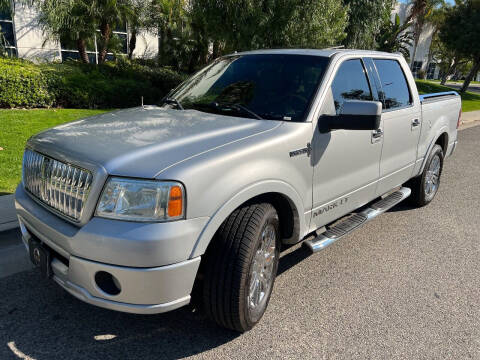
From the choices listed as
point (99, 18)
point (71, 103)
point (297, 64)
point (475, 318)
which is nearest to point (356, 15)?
point (99, 18)

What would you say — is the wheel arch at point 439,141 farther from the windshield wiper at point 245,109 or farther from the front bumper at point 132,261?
the front bumper at point 132,261

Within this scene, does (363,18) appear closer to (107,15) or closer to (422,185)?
(107,15)

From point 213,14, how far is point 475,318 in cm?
867

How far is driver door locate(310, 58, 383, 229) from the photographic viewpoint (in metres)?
3.20

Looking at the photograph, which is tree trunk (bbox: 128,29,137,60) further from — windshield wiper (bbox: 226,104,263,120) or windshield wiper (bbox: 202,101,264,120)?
windshield wiper (bbox: 226,104,263,120)

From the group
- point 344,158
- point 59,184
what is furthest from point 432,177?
point 59,184

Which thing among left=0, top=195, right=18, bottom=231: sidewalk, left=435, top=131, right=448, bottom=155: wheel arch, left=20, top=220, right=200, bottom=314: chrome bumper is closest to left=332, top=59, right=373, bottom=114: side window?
left=20, top=220, right=200, bottom=314: chrome bumper

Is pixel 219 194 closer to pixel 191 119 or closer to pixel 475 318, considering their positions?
pixel 191 119

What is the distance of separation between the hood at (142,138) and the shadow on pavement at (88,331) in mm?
1104

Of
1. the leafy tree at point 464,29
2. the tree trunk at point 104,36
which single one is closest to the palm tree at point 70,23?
the tree trunk at point 104,36

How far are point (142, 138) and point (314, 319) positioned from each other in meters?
1.78

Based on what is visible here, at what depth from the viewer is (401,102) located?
14.5 ft

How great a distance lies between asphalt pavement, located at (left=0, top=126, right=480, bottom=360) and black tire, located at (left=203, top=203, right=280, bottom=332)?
0.69 ft

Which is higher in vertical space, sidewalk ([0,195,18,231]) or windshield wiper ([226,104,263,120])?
windshield wiper ([226,104,263,120])
